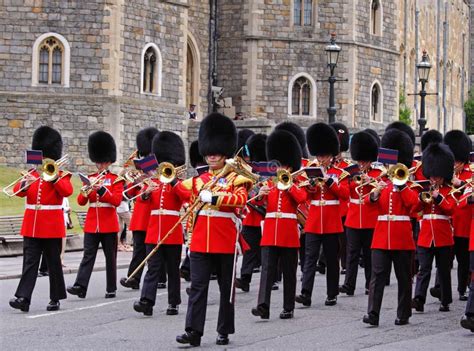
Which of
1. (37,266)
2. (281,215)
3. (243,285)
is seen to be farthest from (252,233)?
(37,266)

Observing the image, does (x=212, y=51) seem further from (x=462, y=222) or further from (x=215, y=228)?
(x=215, y=228)

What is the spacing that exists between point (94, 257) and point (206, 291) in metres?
3.69

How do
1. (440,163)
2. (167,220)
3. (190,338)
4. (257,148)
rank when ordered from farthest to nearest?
(257,148)
(167,220)
(440,163)
(190,338)

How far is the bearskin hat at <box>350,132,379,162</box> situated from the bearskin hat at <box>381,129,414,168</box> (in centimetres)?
141

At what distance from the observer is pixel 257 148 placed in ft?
57.3

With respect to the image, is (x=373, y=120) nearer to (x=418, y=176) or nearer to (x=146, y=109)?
(x=146, y=109)

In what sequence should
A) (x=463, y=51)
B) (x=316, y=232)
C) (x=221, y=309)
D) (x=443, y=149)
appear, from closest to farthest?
(x=221, y=309) < (x=443, y=149) < (x=316, y=232) < (x=463, y=51)

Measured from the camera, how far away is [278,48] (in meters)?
41.1

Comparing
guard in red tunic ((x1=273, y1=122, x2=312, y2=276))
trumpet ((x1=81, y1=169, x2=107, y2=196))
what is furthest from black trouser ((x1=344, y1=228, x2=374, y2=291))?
trumpet ((x1=81, y1=169, x2=107, y2=196))

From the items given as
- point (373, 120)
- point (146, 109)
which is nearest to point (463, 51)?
point (373, 120)

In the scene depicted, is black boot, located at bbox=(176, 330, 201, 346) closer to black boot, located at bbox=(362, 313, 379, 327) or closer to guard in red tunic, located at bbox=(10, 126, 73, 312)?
black boot, located at bbox=(362, 313, 379, 327)

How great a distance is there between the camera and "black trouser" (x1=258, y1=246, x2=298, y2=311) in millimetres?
13242

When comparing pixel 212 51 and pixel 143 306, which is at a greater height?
pixel 212 51

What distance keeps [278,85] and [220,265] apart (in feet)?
96.6
